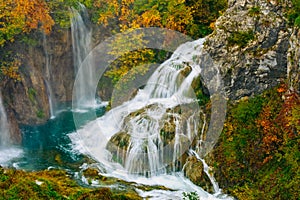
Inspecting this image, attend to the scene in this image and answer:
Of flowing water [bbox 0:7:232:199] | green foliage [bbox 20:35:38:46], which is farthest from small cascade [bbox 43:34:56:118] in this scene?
flowing water [bbox 0:7:232:199]

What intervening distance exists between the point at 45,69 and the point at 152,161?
8.75 metres

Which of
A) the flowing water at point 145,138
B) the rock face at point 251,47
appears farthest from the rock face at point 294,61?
the flowing water at point 145,138

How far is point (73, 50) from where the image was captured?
20.7 metres

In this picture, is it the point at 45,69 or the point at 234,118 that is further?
the point at 45,69

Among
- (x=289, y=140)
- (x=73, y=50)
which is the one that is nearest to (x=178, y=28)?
(x=73, y=50)

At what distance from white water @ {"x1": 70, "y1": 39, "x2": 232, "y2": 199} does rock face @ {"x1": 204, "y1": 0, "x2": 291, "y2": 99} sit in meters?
1.39

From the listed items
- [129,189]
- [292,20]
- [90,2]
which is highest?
[90,2]

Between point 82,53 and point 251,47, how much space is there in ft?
34.3

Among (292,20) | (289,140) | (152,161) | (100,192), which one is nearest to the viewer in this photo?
(100,192)

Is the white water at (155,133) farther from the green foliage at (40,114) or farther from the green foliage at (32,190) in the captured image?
the green foliage at (40,114)

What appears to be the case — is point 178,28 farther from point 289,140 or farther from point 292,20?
point 289,140

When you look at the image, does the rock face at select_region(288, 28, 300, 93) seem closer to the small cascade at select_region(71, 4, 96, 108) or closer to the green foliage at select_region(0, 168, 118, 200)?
the green foliage at select_region(0, 168, 118, 200)

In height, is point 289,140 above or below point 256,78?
below

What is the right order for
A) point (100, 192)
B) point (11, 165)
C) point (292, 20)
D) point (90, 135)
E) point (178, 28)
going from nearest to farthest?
point (100, 192), point (292, 20), point (11, 165), point (90, 135), point (178, 28)
